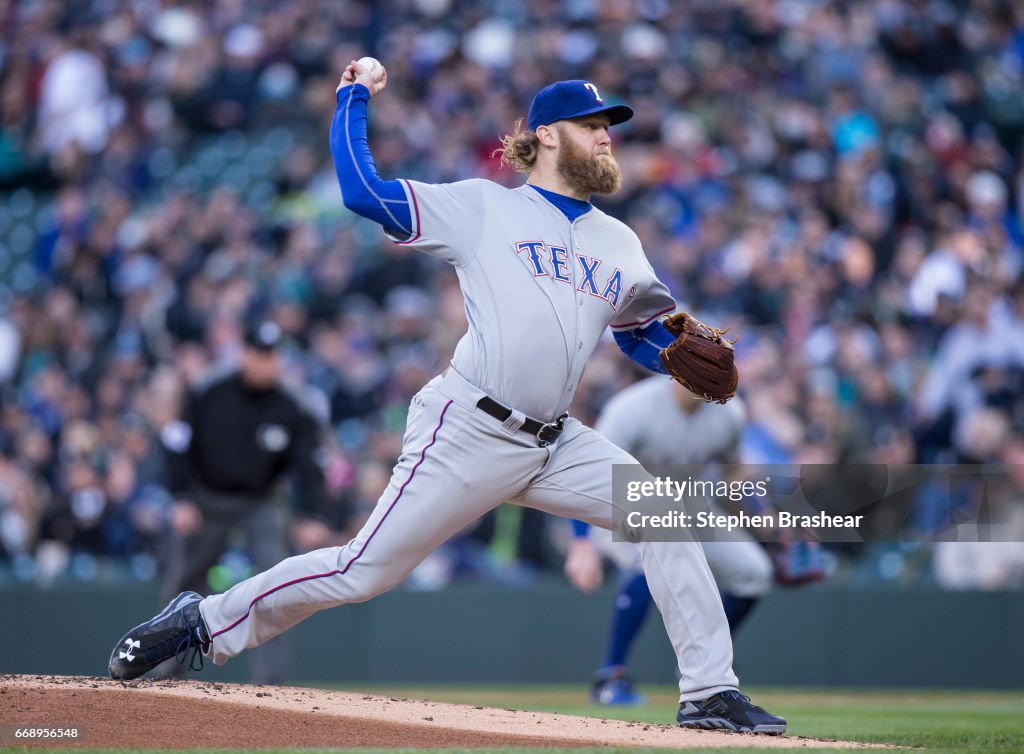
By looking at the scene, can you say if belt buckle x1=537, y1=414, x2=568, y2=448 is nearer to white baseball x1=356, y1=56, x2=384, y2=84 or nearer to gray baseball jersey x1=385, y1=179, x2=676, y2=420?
gray baseball jersey x1=385, y1=179, x2=676, y2=420

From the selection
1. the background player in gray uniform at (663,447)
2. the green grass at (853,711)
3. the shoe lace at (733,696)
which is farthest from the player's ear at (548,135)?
the background player in gray uniform at (663,447)

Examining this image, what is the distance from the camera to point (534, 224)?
5258 millimetres

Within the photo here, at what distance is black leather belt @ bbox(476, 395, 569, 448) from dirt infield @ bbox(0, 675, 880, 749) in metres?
0.97

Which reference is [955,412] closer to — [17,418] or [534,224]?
[534,224]

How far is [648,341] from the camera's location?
5.68 meters

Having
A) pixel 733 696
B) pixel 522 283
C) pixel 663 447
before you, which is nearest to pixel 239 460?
pixel 663 447

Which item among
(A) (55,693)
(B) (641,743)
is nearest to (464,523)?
(B) (641,743)

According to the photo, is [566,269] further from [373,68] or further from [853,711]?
[853,711]

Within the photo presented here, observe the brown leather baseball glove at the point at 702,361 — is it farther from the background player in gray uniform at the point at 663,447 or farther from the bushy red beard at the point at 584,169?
the background player in gray uniform at the point at 663,447

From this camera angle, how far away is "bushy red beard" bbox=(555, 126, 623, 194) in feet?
17.6

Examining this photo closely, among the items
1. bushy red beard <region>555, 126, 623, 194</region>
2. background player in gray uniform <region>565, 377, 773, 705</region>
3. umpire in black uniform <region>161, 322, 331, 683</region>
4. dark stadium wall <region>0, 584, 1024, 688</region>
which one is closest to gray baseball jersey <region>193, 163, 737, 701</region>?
bushy red beard <region>555, 126, 623, 194</region>

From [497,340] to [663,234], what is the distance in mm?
8222

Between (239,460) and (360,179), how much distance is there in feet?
12.3

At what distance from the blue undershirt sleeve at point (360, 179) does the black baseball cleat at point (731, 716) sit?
1.90m
